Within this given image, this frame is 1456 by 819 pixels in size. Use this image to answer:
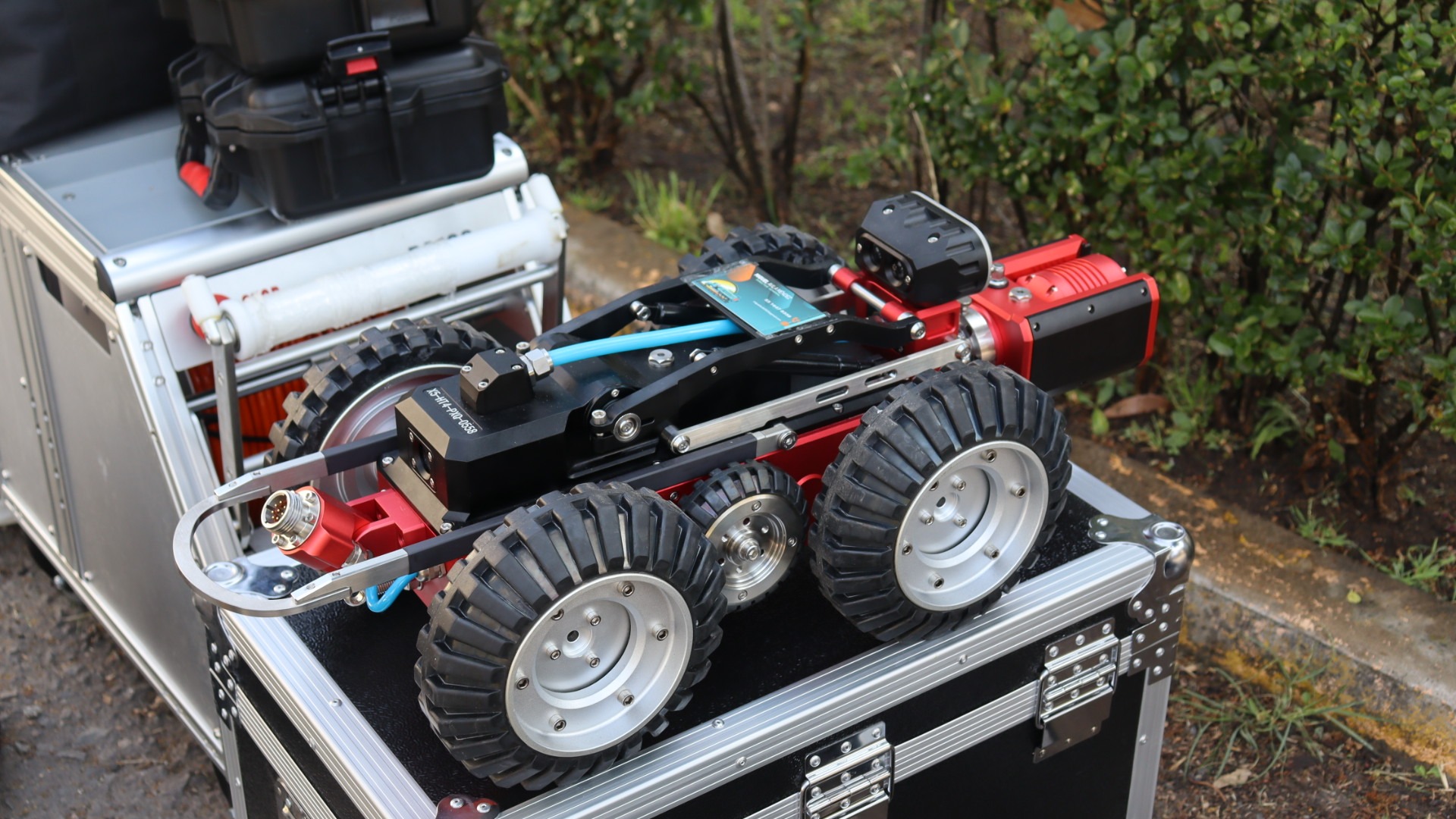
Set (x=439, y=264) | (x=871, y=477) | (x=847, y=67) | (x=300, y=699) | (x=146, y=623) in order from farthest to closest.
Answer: (x=847, y=67)
(x=146, y=623)
(x=439, y=264)
(x=300, y=699)
(x=871, y=477)

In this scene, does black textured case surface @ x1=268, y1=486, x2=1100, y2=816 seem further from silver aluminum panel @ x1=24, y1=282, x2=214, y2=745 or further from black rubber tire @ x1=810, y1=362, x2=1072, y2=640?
silver aluminum panel @ x1=24, y1=282, x2=214, y2=745

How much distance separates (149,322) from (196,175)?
1.24 ft

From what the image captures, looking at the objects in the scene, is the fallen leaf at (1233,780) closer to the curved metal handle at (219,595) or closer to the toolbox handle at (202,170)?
the curved metal handle at (219,595)

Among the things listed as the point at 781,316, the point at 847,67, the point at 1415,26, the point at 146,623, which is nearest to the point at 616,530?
the point at 781,316

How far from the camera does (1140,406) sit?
11.7 feet

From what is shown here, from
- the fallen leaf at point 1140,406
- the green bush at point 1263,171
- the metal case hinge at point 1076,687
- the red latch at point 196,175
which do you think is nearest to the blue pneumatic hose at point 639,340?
the metal case hinge at point 1076,687

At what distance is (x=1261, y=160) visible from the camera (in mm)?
3039

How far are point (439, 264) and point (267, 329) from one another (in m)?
0.37

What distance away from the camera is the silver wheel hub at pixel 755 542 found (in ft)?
6.40

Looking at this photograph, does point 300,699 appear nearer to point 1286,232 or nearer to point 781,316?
Answer: point 781,316

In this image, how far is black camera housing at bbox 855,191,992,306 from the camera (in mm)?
2180

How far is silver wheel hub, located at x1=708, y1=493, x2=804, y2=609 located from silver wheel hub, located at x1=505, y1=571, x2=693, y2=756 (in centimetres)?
13

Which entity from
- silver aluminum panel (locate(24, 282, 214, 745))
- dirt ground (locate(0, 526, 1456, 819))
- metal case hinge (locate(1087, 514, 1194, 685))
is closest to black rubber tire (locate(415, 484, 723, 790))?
metal case hinge (locate(1087, 514, 1194, 685))

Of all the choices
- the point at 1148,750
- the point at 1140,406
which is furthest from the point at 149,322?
the point at 1140,406
